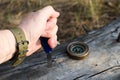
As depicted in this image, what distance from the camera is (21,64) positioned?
2.01 meters

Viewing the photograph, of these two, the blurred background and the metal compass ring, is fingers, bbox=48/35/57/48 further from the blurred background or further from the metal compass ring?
the blurred background

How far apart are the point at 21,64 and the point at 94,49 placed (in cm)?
48

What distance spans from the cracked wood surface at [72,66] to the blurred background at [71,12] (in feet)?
5.19

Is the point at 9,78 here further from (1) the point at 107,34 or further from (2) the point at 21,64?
(1) the point at 107,34

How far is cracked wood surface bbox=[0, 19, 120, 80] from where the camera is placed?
6.23 ft

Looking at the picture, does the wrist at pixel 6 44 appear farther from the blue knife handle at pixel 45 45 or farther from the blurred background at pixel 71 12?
the blurred background at pixel 71 12

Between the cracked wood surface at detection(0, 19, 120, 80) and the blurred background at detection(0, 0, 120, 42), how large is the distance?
5.19ft

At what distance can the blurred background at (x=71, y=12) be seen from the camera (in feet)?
12.4

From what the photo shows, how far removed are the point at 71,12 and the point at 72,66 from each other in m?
2.07

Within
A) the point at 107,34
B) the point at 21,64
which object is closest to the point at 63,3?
the point at 107,34

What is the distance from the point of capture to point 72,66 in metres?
1.95

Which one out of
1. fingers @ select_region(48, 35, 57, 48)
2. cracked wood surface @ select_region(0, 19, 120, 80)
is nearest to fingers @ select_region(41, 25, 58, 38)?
fingers @ select_region(48, 35, 57, 48)

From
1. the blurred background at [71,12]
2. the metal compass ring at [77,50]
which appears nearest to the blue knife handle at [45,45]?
the metal compass ring at [77,50]

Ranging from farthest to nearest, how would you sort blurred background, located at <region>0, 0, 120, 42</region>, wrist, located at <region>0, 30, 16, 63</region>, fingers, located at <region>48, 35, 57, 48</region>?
blurred background, located at <region>0, 0, 120, 42</region>
fingers, located at <region>48, 35, 57, 48</region>
wrist, located at <region>0, 30, 16, 63</region>
